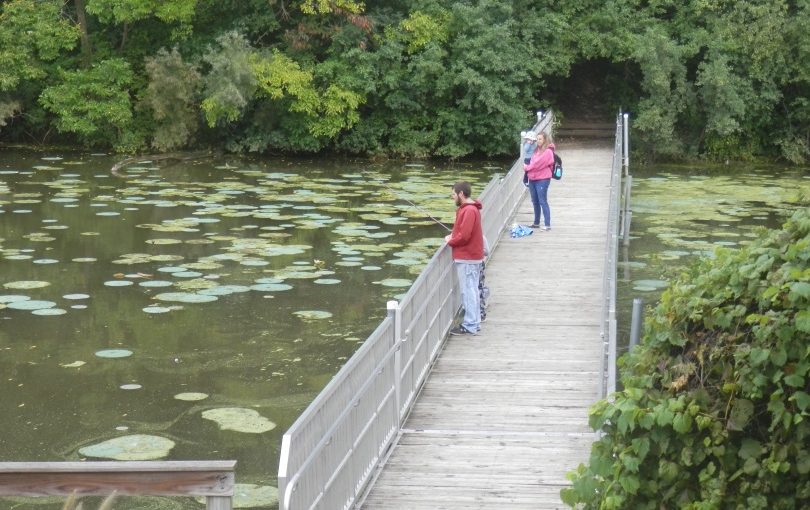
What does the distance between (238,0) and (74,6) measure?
18.7 feet

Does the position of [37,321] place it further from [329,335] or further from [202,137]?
[202,137]

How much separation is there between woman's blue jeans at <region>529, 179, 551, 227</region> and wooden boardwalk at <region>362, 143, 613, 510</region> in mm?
794

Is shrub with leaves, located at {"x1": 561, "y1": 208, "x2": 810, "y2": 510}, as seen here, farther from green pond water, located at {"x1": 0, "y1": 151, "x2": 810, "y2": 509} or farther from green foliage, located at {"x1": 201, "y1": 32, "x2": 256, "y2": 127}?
green foliage, located at {"x1": 201, "y1": 32, "x2": 256, "y2": 127}

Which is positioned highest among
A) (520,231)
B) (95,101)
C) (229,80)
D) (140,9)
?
(140,9)

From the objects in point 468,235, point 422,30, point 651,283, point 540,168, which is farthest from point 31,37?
point 468,235

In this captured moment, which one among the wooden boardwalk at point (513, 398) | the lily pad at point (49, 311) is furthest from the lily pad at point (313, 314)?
the lily pad at point (49, 311)

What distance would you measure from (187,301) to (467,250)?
4.51 metres

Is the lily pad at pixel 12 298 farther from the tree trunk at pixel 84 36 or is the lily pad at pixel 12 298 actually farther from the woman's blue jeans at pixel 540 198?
the tree trunk at pixel 84 36

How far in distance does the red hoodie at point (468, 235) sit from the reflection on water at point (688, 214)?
7.22 ft

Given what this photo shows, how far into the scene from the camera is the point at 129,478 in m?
4.29

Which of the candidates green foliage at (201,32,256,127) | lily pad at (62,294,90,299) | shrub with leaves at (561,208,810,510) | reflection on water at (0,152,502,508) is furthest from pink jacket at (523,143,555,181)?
green foliage at (201,32,256,127)

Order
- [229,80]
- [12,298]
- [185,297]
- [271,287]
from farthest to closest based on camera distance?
1. [229,80]
2. [271,287]
3. [185,297]
4. [12,298]

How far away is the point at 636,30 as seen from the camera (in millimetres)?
31656

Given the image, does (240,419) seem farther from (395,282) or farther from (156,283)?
(156,283)
